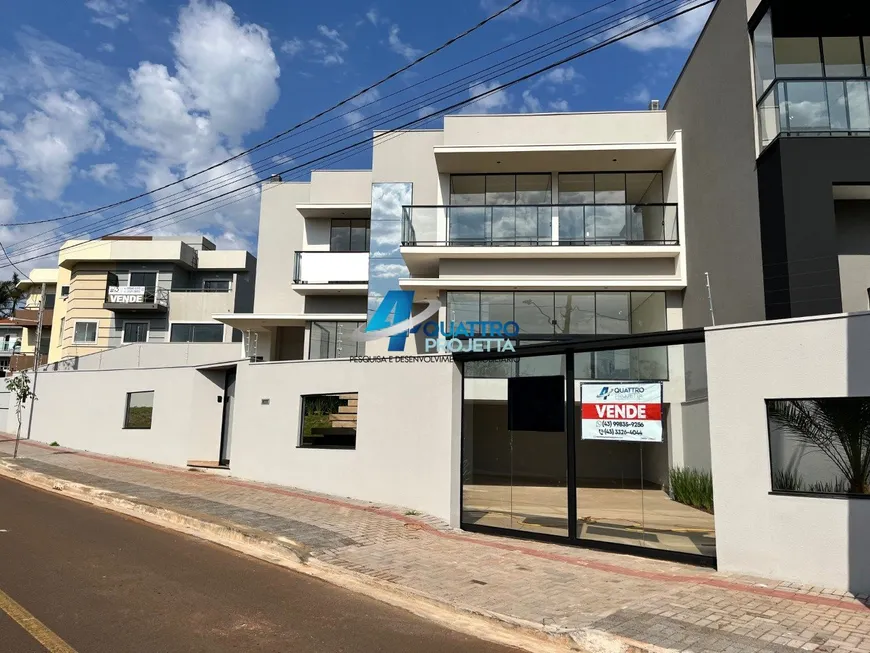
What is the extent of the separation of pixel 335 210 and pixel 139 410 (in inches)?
375

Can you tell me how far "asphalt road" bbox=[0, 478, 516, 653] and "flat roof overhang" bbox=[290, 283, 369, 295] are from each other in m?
13.0

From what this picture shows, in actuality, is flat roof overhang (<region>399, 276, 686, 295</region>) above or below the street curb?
above

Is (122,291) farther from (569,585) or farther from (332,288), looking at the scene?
(569,585)

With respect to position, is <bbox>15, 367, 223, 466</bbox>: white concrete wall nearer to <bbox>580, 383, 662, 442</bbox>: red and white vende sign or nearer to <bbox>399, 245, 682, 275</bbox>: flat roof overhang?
<bbox>399, 245, 682, 275</bbox>: flat roof overhang

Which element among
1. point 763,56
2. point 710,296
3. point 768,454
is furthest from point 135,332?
point 768,454

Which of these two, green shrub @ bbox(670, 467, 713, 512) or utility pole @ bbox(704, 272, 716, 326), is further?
utility pole @ bbox(704, 272, 716, 326)

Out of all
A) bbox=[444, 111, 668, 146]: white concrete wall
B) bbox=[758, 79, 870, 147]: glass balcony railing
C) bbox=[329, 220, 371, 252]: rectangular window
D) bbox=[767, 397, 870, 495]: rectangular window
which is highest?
bbox=[444, 111, 668, 146]: white concrete wall

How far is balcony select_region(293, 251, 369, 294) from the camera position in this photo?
860 inches

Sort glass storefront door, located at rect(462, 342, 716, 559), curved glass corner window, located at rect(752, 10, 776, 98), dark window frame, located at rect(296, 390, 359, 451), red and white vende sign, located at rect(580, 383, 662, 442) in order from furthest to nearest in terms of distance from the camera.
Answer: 1. dark window frame, located at rect(296, 390, 359, 451)
2. curved glass corner window, located at rect(752, 10, 776, 98)
3. red and white vende sign, located at rect(580, 383, 662, 442)
4. glass storefront door, located at rect(462, 342, 716, 559)

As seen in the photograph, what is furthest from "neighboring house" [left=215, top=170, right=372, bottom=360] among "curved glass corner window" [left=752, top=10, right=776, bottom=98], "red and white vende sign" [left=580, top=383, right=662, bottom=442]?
"red and white vende sign" [left=580, top=383, right=662, bottom=442]

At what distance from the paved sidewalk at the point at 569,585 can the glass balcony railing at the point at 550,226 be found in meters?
9.23

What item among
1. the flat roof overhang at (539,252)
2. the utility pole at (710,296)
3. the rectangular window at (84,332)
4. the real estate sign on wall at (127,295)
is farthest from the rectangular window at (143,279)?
the utility pole at (710,296)

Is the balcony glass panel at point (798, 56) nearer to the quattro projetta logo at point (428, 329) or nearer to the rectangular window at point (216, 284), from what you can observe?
the quattro projetta logo at point (428, 329)

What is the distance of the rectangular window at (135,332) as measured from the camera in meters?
37.9
